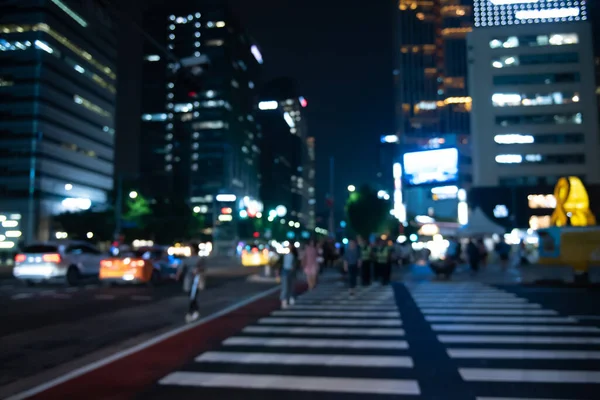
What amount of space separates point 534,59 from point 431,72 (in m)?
40.2

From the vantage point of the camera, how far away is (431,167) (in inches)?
1651

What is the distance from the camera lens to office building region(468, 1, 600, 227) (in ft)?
232

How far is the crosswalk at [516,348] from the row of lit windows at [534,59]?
6493 centimetres

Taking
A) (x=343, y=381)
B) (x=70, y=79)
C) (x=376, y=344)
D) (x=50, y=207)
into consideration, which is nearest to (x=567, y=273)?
(x=376, y=344)

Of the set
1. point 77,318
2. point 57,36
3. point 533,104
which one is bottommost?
point 77,318

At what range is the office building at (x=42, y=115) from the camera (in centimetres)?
8225

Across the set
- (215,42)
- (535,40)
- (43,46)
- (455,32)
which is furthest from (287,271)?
(215,42)

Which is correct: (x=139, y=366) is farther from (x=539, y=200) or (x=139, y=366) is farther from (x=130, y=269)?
(x=539, y=200)

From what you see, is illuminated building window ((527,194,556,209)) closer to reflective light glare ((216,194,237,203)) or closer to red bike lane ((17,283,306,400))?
red bike lane ((17,283,306,400))

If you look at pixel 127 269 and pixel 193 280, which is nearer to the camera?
pixel 193 280

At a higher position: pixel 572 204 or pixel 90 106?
pixel 90 106

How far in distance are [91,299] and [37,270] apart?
5.17m

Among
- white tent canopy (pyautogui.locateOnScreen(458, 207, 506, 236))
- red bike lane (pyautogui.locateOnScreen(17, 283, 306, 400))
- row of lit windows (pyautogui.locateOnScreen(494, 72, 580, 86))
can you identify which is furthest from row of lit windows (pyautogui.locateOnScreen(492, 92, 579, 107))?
red bike lane (pyautogui.locateOnScreen(17, 283, 306, 400))

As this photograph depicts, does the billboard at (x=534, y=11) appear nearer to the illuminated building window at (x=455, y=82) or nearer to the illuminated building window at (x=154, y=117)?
the illuminated building window at (x=455, y=82)
